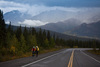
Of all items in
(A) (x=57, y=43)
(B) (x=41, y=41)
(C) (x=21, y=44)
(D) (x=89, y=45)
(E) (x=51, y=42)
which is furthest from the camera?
(D) (x=89, y=45)

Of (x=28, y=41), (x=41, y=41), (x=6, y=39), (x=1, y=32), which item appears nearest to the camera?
(x=1, y=32)

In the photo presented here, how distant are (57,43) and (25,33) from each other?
57.1 m

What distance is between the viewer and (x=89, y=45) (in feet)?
453

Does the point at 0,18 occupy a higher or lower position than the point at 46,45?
higher

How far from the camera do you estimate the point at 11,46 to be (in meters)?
50.2

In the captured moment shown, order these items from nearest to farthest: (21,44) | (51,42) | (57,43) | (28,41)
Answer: (21,44)
(28,41)
(51,42)
(57,43)

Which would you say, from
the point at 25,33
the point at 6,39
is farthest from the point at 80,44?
the point at 6,39

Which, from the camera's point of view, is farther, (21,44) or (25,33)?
(25,33)

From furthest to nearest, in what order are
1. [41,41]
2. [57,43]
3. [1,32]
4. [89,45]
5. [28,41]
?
[89,45] → [57,43] → [41,41] → [28,41] → [1,32]

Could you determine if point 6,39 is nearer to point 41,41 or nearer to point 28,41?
point 28,41

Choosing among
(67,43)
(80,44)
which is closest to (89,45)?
(80,44)

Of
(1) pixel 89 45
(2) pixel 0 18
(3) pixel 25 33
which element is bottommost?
(1) pixel 89 45

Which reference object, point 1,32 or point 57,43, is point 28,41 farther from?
point 57,43

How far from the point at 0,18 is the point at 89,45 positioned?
105 m
